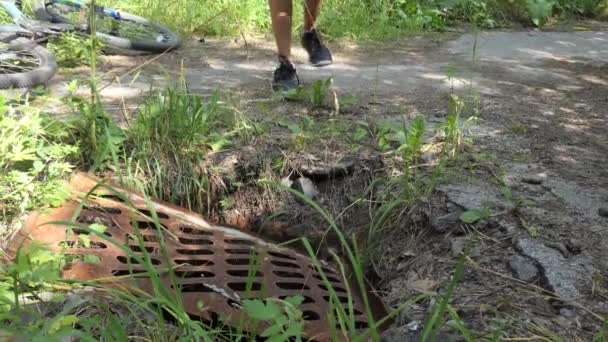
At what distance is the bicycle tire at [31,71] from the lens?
337 centimetres

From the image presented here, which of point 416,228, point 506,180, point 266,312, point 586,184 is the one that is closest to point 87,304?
point 266,312

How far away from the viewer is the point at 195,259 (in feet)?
7.29

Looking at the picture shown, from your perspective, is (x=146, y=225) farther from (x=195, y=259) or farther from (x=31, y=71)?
(x=31, y=71)

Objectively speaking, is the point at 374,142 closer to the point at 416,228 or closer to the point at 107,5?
the point at 416,228

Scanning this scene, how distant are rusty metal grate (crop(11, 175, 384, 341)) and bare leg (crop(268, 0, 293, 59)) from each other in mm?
1413

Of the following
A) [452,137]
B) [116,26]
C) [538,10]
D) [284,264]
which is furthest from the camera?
[538,10]

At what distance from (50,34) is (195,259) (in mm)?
2645

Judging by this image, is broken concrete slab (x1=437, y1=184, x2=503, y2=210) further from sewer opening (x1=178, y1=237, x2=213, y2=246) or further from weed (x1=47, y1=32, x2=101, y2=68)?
weed (x1=47, y1=32, x2=101, y2=68)

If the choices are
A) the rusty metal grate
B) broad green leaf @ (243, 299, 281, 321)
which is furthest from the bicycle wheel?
broad green leaf @ (243, 299, 281, 321)

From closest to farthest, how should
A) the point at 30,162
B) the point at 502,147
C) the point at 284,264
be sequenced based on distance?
the point at 284,264, the point at 30,162, the point at 502,147

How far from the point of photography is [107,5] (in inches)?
207

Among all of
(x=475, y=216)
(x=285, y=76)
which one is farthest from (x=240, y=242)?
(x=285, y=76)

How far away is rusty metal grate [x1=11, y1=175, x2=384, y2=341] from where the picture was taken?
1973 millimetres

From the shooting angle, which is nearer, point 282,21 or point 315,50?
point 282,21
